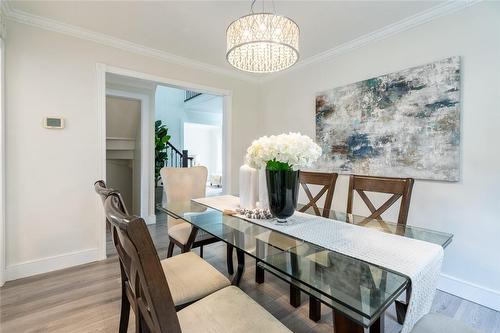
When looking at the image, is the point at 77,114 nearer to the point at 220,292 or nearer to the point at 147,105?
the point at 147,105

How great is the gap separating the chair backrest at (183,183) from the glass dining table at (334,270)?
83 cm

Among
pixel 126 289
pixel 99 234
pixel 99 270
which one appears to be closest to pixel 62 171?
pixel 99 234

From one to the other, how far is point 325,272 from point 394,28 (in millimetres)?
2473

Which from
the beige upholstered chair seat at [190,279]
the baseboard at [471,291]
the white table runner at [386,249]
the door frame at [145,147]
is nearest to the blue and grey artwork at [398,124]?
the baseboard at [471,291]

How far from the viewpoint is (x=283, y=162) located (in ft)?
4.52

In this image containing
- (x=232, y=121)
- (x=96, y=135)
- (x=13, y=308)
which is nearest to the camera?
(x=13, y=308)

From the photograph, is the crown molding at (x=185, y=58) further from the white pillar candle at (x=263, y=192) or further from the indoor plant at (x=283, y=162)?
the white pillar candle at (x=263, y=192)

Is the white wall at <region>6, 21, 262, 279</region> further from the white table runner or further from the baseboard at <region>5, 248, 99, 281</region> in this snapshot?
the white table runner

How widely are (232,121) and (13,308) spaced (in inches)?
115

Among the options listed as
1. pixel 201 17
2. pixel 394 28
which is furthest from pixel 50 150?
pixel 394 28

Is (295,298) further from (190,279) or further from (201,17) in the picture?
(201,17)

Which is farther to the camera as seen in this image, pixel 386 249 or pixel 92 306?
pixel 92 306

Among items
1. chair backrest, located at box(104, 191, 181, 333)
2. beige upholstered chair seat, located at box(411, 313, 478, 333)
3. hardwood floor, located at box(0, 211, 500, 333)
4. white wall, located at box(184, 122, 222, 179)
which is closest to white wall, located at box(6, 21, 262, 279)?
hardwood floor, located at box(0, 211, 500, 333)

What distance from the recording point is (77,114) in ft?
7.95
